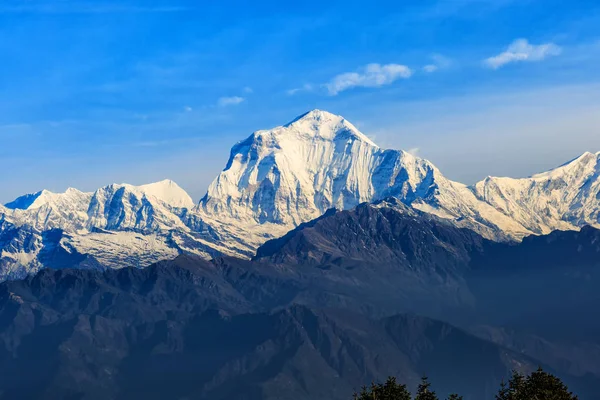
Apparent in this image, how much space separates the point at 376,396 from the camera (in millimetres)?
161000

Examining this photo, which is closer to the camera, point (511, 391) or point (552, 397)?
point (552, 397)

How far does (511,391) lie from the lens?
16350cm

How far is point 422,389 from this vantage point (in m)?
165

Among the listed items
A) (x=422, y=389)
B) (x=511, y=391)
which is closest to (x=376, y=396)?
(x=422, y=389)

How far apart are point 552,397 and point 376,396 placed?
27.2 meters

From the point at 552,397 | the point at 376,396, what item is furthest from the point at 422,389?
the point at 552,397

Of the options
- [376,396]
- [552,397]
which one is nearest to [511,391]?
[552,397]

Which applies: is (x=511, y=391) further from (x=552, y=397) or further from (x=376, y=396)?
(x=376, y=396)

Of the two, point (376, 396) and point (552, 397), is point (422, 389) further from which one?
point (552, 397)

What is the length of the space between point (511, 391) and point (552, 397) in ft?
39.5

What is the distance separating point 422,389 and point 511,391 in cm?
1420

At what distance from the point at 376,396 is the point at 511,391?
22.0m

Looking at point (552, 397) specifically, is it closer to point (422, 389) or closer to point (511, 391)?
point (511, 391)

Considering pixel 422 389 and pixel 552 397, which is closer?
pixel 552 397
